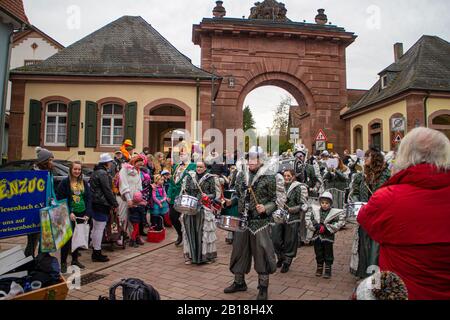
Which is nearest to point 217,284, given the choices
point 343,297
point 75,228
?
point 343,297

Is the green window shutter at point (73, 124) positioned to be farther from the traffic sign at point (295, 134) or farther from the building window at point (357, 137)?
the building window at point (357, 137)

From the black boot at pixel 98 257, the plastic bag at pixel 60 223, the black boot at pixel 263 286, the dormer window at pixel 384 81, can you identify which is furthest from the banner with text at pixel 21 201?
the dormer window at pixel 384 81

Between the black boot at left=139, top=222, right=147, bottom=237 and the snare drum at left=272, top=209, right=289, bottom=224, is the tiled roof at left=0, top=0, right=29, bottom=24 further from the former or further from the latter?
the snare drum at left=272, top=209, right=289, bottom=224

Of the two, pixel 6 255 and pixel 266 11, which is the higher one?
pixel 266 11

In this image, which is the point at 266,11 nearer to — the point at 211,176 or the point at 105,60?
the point at 105,60

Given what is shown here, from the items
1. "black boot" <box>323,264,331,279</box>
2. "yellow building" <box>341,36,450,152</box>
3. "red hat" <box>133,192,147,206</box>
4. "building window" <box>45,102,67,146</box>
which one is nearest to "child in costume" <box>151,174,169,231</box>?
"red hat" <box>133,192,147,206</box>

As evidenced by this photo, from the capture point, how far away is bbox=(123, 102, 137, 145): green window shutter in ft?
55.1

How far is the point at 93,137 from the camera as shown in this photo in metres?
16.6

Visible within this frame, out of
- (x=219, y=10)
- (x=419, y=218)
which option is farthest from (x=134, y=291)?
(x=219, y=10)

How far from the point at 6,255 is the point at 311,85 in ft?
74.5

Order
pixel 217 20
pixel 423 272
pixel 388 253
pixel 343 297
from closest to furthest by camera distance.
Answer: pixel 423 272, pixel 388 253, pixel 343 297, pixel 217 20

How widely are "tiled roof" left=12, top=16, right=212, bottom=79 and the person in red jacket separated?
15.5 meters

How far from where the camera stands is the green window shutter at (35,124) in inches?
647

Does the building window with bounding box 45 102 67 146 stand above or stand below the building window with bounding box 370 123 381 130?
below
